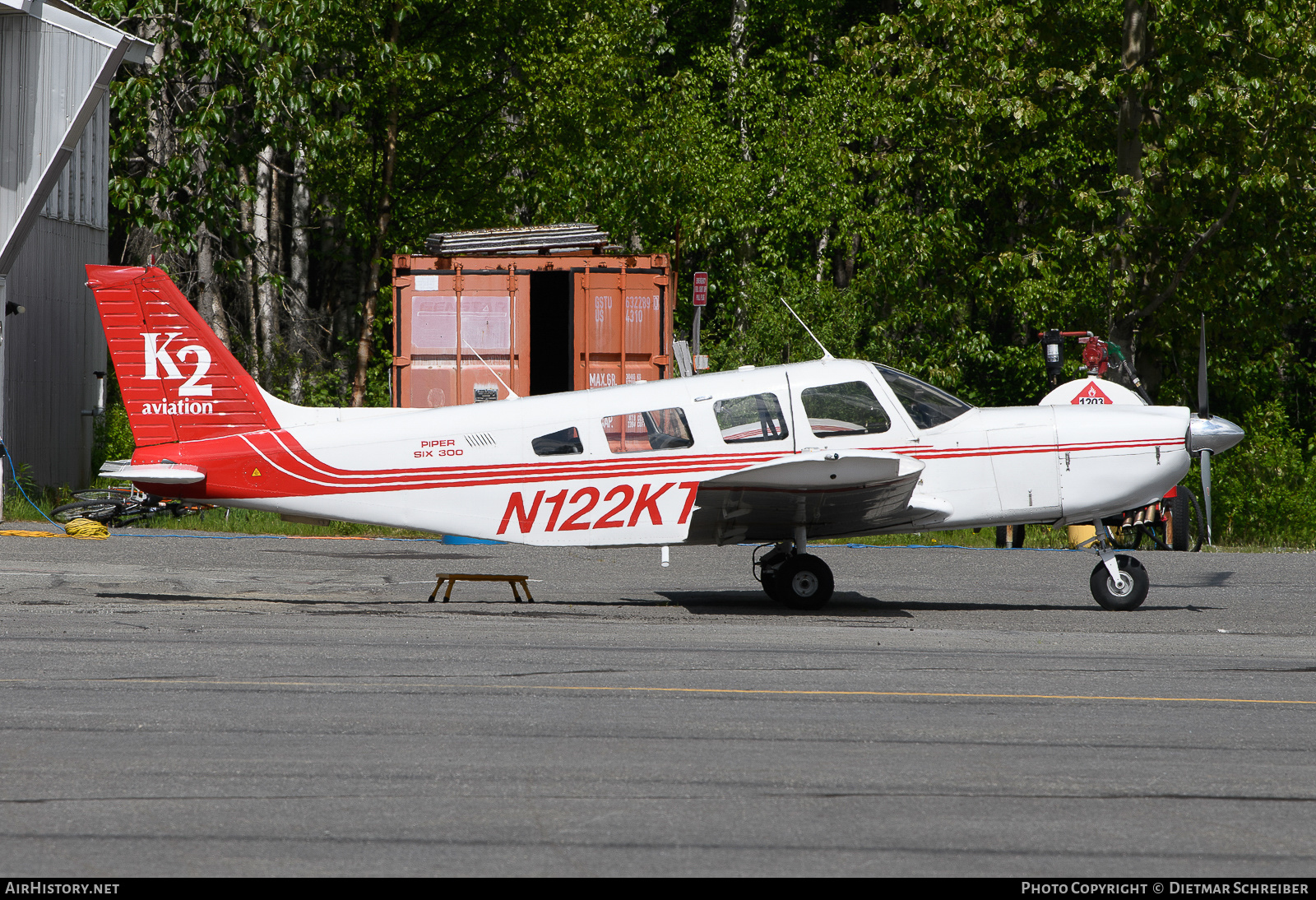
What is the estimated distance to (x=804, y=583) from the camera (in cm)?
1180

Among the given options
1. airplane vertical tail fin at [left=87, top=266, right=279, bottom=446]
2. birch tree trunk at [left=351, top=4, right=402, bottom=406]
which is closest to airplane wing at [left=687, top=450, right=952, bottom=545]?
airplane vertical tail fin at [left=87, top=266, right=279, bottom=446]

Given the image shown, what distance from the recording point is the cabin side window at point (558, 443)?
11453mm

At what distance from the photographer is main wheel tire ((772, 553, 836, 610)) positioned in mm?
11773

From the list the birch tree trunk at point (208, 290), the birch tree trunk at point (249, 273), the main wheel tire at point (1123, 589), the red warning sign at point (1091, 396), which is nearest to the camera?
the main wheel tire at point (1123, 589)

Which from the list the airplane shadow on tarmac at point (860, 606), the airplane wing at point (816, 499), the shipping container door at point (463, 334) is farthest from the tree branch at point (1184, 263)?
the airplane wing at point (816, 499)

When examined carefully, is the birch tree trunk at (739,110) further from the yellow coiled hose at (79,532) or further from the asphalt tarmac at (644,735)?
the asphalt tarmac at (644,735)

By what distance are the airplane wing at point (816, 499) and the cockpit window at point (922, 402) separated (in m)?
0.41

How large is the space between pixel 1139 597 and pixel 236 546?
10.4 meters

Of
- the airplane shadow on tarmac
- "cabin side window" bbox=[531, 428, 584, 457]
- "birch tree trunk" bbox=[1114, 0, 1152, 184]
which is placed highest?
"birch tree trunk" bbox=[1114, 0, 1152, 184]

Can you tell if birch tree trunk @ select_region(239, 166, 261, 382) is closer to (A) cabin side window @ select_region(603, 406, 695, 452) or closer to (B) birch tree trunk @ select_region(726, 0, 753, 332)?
(B) birch tree trunk @ select_region(726, 0, 753, 332)

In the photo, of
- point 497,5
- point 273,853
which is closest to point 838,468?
point 273,853

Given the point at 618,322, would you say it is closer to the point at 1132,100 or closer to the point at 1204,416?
the point at 1204,416

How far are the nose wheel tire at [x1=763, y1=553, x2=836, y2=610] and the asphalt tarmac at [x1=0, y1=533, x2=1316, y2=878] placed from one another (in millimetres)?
232

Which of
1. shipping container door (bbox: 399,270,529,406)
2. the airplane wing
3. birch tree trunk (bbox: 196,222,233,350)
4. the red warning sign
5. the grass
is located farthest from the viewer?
birch tree trunk (bbox: 196,222,233,350)
